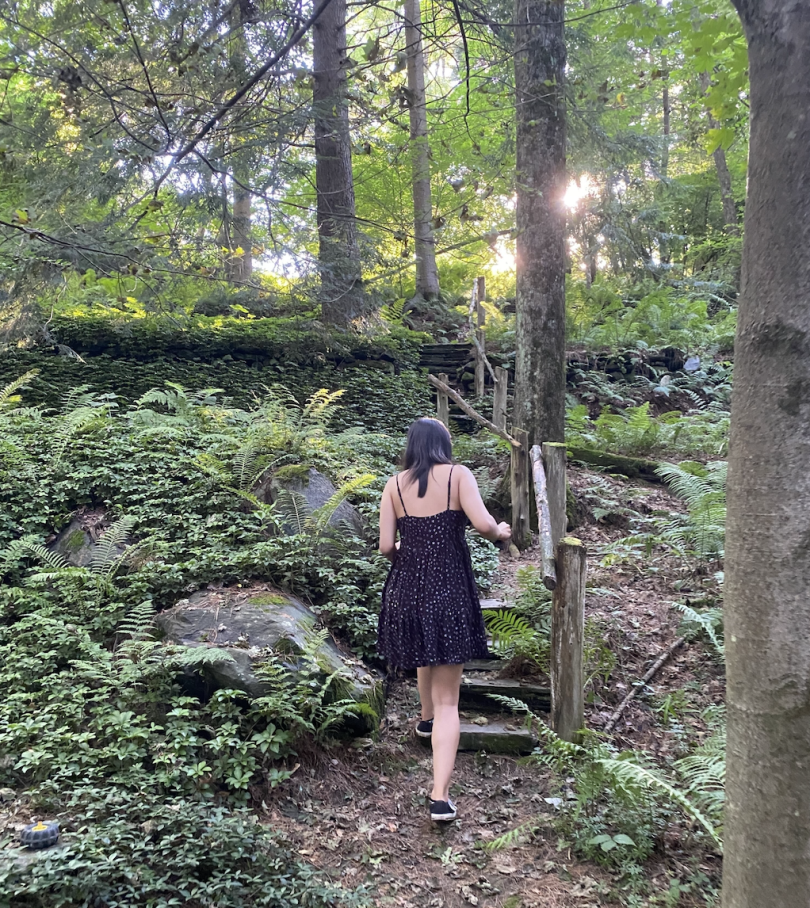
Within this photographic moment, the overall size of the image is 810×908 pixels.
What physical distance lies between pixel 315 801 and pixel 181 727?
0.84 m

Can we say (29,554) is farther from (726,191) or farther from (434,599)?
(726,191)

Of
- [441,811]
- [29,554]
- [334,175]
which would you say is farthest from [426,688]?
[334,175]

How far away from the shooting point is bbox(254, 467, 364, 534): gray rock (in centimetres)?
589

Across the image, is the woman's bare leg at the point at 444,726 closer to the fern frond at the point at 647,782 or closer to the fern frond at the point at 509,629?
the fern frond at the point at 647,782

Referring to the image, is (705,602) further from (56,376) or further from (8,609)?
(56,376)

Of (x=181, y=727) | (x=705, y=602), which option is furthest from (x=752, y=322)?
(x=705, y=602)

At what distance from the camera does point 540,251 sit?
6.95 meters

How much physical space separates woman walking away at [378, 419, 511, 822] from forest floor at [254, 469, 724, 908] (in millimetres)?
288

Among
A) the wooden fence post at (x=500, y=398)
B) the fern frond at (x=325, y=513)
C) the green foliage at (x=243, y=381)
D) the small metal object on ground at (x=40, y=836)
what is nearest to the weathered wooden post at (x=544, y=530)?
the fern frond at (x=325, y=513)

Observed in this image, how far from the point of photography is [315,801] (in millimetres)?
3465

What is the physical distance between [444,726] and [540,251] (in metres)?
5.29

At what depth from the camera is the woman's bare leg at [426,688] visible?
3680 millimetres

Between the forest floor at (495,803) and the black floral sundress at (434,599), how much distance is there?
821 mm

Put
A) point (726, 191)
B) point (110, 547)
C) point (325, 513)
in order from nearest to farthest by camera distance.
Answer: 1. point (110, 547)
2. point (325, 513)
3. point (726, 191)
